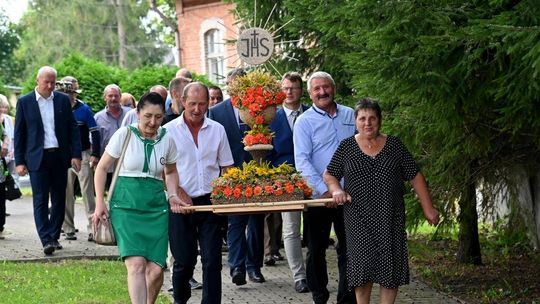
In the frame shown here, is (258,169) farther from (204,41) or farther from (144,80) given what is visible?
(204,41)

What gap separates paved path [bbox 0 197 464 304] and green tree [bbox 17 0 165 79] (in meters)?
46.3

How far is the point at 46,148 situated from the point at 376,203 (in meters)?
6.14

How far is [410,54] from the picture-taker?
339 inches

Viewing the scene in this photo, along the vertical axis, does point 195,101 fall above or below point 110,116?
above

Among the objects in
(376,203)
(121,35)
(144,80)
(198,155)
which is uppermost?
(121,35)

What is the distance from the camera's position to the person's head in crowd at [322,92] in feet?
33.9

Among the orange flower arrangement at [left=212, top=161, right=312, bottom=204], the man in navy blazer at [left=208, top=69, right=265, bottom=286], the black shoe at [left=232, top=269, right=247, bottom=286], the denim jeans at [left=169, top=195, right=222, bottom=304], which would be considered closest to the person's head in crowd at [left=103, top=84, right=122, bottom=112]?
the man in navy blazer at [left=208, top=69, right=265, bottom=286]

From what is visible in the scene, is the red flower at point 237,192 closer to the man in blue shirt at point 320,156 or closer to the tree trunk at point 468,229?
the man in blue shirt at point 320,156

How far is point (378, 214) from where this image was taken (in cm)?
923

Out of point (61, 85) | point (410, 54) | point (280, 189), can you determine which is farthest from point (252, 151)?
point (61, 85)

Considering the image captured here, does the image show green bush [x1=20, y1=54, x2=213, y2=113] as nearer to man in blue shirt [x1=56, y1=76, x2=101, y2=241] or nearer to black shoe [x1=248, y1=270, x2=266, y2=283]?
man in blue shirt [x1=56, y1=76, x2=101, y2=241]

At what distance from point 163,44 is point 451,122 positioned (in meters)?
61.7

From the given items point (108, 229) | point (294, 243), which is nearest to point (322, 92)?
point (294, 243)

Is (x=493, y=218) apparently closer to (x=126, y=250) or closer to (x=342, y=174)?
(x=342, y=174)
